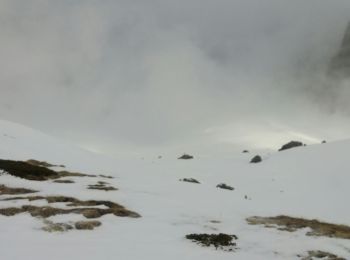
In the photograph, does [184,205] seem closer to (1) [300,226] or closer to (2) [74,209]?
(1) [300,226]

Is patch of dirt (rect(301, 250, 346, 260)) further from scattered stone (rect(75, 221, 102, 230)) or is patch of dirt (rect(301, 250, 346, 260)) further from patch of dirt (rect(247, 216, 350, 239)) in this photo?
scattered stone (rect(75, 221, 102, 230))

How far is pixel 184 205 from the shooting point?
80.0 feet

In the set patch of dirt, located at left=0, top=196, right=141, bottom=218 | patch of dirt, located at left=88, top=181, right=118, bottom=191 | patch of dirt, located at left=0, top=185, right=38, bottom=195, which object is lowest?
patch of dirt, located at left=0, top=196, right=141, bottom=218

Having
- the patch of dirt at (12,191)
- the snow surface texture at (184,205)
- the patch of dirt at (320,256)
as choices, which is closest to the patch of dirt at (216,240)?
the snow surface texture at (184,205)

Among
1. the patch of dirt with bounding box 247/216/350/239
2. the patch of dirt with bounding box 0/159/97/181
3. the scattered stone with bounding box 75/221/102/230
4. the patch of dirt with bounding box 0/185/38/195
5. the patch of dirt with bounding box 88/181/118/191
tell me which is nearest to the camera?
the scattered stone with bounding box 75/221/102/230

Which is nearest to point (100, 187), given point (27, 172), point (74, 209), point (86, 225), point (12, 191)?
point (27, 172)

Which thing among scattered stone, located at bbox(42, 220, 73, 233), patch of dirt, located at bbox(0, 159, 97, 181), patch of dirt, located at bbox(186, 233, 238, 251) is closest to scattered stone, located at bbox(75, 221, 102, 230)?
scattered stone, located at bbox(42, 220, 73, 233)

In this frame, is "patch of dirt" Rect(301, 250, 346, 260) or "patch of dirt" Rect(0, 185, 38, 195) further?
"patch of dirt" Rect(0, 185, 38, 195)

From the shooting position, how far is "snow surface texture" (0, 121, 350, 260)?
48.3 ft

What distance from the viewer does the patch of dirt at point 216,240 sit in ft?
52.8

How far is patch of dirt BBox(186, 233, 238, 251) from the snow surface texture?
33 centimetres

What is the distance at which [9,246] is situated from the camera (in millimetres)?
13680

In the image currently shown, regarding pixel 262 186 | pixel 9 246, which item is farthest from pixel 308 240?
pixel 262 186

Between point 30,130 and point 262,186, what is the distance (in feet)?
92.0
